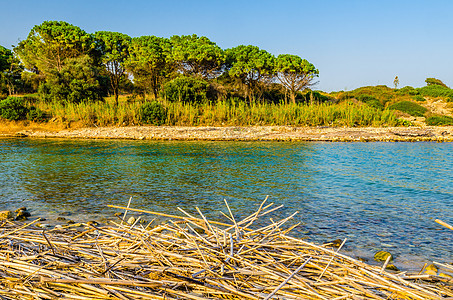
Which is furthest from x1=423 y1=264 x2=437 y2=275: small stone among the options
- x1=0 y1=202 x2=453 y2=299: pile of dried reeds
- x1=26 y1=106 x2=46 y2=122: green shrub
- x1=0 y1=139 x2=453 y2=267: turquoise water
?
x1=26 y1=106 x2=46 y2=122: green shrub

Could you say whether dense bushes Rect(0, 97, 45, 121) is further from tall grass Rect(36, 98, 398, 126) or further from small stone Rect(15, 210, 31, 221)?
small stone Rect(15, 210, 31, 221)

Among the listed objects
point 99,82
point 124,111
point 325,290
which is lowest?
point 325,290

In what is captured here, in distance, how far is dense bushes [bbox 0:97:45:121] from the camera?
25.5 meters

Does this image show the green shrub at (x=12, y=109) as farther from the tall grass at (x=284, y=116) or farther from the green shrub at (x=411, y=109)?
the green shrub at (x=411, y=109)

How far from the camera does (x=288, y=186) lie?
8383 millimetres

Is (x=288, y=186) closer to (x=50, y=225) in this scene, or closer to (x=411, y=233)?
(x=411, y=233)

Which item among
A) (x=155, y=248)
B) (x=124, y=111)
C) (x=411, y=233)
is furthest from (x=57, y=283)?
(x=124, y=111)

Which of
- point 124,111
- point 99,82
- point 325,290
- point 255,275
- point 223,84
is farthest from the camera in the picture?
point 223,84

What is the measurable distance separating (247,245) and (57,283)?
55.3 inches

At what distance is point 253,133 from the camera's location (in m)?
22.2

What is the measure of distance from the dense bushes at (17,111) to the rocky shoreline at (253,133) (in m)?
1.54

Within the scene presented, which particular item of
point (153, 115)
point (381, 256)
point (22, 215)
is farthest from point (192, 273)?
point (153, 115)

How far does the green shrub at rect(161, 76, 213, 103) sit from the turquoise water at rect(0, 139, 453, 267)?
622 inches

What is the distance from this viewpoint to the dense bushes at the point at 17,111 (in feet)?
83.7
